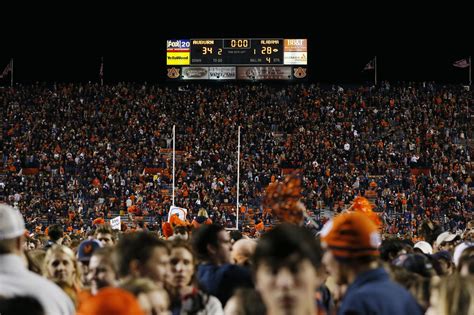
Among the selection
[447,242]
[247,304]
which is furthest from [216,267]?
[447,242]

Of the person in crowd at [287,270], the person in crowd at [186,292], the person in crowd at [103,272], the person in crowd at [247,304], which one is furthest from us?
the person in crowd at [103,272]

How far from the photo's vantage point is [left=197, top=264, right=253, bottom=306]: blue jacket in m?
5.93

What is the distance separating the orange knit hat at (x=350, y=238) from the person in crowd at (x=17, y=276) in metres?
1.28

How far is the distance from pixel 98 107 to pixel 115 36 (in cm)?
1627

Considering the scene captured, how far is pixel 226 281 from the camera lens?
19.6 ft

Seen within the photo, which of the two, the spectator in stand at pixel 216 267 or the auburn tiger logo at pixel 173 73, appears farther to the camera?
the auburn tiger logo at pixel 173 73

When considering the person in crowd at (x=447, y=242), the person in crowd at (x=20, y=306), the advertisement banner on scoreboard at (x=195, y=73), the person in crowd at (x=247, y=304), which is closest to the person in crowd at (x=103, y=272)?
the person in crowd at (x=247, y=304)

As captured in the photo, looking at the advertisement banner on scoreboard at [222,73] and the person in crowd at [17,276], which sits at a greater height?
the advertisement banner on scoreboard at [222,73]

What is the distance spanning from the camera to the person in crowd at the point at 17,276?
4.08 meters

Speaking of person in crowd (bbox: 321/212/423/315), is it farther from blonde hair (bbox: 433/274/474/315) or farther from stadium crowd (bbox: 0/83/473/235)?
stadium crowd (bbox: 0/83/473/235)

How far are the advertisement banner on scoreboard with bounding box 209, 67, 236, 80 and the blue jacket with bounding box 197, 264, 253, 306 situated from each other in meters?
39.6

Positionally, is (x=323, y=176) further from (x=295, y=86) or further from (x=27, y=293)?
(x=27, y=293)

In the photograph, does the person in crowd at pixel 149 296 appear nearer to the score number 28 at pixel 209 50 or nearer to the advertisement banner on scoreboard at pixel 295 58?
the score number 28 at pixel 209 50

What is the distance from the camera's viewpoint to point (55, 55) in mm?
57656
